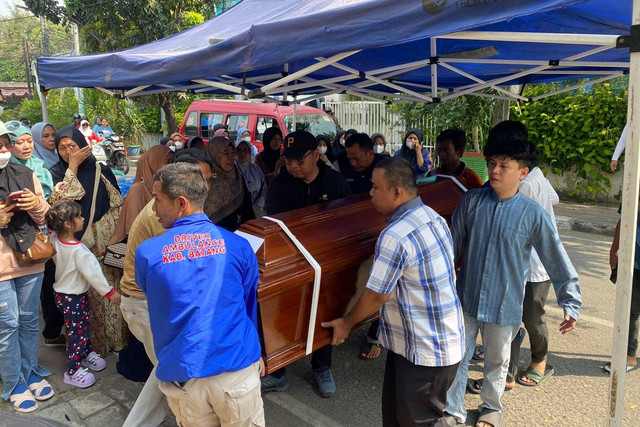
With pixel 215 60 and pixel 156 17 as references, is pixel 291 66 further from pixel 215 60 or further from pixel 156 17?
pixel 156 17

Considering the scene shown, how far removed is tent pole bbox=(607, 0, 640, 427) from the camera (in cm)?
165

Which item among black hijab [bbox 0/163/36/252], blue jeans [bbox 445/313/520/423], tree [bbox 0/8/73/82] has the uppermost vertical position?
tree [bbox 0/8/73/82]

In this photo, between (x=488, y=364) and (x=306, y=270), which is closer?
(x=306, y=270)

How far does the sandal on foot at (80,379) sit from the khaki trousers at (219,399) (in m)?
1.50

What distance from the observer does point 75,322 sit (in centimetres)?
300

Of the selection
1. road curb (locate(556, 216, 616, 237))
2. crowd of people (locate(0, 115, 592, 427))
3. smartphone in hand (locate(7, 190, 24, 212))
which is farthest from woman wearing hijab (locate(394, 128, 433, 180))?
smartphone in hand (locate(7, 190, 24, 212))

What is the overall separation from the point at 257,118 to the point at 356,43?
7136 millimetres

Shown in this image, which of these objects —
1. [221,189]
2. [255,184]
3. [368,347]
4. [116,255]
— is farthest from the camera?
[255,184]

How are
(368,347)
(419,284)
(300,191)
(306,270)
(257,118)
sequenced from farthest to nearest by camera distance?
1. (257,118)
2. (368,347)
3. (300,191)
4. (306,270)
5. (419,284)

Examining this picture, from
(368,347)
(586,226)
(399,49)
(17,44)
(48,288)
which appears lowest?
(586,226)

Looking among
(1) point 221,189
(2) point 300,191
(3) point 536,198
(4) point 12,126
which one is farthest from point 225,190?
(3) point 536,198

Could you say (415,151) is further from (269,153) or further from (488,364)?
(488,364)

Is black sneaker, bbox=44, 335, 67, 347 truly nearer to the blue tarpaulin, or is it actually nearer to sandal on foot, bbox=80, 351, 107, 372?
sandal on foot, bbox=80, 351, 107, 372

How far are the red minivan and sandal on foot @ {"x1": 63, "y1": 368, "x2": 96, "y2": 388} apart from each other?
6039mm
